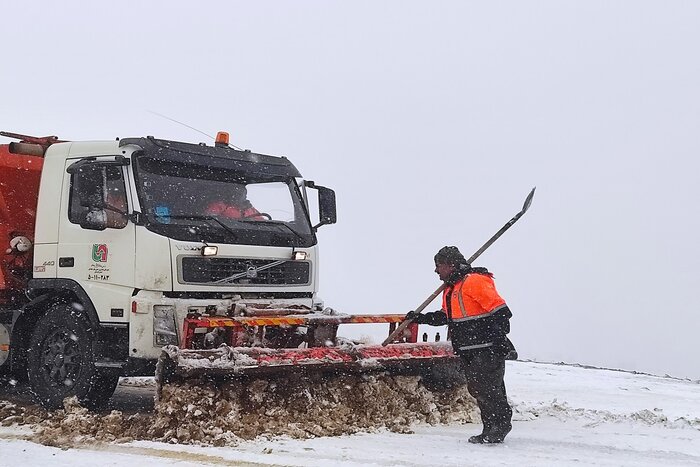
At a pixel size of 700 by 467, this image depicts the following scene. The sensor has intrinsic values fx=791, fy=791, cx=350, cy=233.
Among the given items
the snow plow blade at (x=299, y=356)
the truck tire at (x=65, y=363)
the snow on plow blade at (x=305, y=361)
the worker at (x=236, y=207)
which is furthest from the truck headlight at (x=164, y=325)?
the worker at (x=236, y=207)

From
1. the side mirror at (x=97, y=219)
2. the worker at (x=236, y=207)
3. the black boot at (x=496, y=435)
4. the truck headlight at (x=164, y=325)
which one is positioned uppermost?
the worker at (x=236, y=207)

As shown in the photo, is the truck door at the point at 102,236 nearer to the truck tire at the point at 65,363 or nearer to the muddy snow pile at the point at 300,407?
the truck tire at the point at 65,363

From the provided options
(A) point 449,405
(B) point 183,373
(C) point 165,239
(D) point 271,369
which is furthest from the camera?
(A) point 449,405

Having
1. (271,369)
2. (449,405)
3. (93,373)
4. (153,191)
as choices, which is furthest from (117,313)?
(449,405)

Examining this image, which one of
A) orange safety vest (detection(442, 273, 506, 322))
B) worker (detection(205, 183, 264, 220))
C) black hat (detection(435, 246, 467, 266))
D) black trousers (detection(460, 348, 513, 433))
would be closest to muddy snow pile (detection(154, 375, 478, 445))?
black trousers (detection(460, 348, 513, 433))

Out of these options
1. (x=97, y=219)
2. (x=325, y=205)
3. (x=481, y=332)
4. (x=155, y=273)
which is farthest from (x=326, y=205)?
(x=481, y=332)

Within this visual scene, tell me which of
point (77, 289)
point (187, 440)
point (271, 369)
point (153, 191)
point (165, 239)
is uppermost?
point (153, 191)

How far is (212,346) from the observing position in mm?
6320

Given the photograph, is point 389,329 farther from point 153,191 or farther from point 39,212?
point 39,212

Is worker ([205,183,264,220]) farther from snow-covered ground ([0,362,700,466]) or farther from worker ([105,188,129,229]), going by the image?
snow-covered ground ([0,362,700,466])

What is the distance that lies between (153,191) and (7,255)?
5.92ft

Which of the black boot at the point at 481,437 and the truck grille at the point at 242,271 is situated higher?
the truck grille at the point at 242,271

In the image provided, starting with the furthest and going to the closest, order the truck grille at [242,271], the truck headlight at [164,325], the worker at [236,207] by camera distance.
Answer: the worker at [236,207] → the truck grille at [242,271] → the truck headlight at [164,325]

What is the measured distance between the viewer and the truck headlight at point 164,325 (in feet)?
21.2
